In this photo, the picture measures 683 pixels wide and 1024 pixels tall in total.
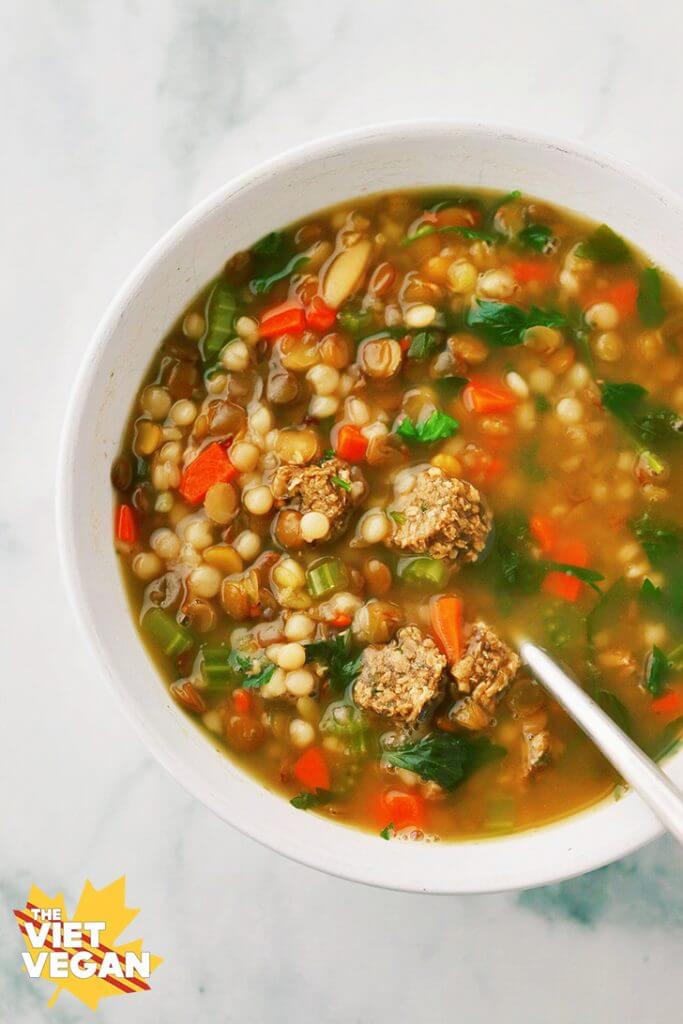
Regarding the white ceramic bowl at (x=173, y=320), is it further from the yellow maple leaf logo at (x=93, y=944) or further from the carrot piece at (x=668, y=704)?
the yellow maple leaf logo at (x=93, y=944)

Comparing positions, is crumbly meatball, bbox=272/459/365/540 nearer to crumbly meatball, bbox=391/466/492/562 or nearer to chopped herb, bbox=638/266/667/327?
crumbly meatball, bbox=391/466/492/562

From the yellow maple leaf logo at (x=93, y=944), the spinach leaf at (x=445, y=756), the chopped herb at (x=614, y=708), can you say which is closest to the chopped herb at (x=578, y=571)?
the chopped herb at (x=614, y=708)

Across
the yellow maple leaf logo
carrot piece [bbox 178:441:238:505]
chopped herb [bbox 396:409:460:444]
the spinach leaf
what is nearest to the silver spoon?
the spinach leaf

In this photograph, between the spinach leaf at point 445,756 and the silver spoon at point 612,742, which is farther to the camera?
the spinach leaf at point 445,756

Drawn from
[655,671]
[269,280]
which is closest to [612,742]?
[655,671]

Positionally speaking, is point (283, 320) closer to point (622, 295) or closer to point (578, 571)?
point (622, 295)

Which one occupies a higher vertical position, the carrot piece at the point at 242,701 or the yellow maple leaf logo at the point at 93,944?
the carrot piece at the point at 242,701

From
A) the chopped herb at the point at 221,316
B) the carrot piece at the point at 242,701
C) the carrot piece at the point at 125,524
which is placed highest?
the chopped herb at the point at 221,316
